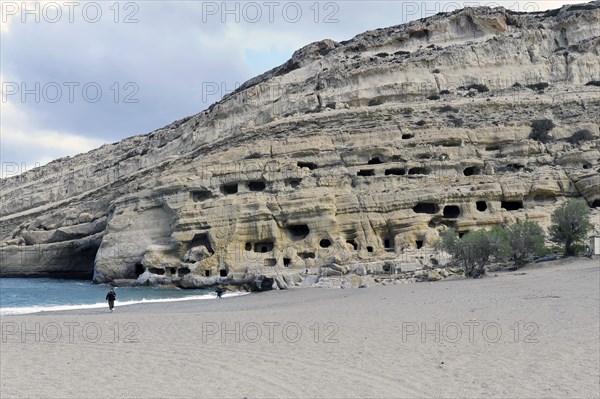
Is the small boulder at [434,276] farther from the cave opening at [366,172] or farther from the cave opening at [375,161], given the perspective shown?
the cave opening at [375,161]

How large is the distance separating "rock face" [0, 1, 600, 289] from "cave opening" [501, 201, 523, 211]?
13 centimetres

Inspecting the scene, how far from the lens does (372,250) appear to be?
112ft

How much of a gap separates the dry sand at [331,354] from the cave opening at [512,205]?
20766 mm

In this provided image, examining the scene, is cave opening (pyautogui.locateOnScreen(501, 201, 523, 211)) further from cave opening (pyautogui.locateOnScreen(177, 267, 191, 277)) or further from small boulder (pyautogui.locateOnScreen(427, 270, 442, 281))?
cave opening (pyautogui.locateOnScreen(177, 267, 191, 277))

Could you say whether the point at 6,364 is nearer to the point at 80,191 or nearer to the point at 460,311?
the point at 460,311

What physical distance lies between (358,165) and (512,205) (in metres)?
10.2

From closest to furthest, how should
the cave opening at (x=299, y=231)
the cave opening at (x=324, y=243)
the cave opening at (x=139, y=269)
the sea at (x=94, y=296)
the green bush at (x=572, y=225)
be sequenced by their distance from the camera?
the green bush at (x=572, y=225), the sea at (x=94, y=296), the cave opening at (x=324, y=243), the cave opening at (x=299, y=231), the cave opening at (x=139, y=269)

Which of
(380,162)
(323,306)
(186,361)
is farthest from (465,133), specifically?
(186,361)

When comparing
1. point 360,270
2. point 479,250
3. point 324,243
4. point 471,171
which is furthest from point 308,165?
point 479,250

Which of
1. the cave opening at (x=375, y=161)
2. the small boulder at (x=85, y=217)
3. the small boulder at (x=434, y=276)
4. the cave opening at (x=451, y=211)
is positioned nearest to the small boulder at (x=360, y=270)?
the small boulder at (x=434, y=276)

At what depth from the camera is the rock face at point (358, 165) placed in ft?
113

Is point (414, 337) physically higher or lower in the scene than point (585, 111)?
lower

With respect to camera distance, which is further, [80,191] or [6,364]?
[80,191]

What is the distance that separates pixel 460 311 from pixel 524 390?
6.94m
